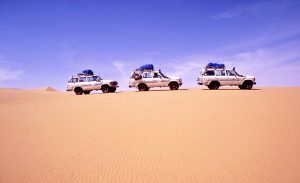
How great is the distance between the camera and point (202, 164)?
5.10 meters

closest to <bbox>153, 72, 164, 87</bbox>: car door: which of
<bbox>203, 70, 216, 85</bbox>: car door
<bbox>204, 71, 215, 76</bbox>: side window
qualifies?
<bbox>203, 70, 216, 85</bbox>: car door

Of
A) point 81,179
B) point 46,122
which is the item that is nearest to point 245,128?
point 81,179

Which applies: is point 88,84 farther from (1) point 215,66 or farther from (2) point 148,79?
(1) point 215,66

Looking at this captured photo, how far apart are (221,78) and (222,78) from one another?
88mm

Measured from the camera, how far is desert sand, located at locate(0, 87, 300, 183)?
4.74 m

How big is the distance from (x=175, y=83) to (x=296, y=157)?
14883 mm

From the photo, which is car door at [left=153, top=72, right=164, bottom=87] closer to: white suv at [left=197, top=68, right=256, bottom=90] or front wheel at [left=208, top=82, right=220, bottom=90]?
white suv at [left=197, top=68, right=256, bottom=90]

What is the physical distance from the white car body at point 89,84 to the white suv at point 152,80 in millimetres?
2177

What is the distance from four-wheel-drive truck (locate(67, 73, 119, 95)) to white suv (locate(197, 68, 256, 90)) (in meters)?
8.02

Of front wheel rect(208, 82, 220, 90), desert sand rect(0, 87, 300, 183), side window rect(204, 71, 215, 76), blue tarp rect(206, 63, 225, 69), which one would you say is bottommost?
desert sand rect(0, 87, 300, 183)

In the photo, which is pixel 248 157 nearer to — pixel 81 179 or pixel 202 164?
pixel 202 164

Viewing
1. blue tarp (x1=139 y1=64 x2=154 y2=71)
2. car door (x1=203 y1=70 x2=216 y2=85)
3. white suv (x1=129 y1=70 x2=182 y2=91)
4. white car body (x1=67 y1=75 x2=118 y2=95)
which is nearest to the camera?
car door (x1=203 y1=70 x2=216 y2=85)

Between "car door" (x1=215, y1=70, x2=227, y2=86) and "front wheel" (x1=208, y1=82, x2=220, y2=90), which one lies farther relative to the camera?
"front wheel" (x1=208, y1=82, x2=220, y2=90)

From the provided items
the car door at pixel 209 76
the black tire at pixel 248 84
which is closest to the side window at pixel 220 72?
the car door at pixel 209 76
